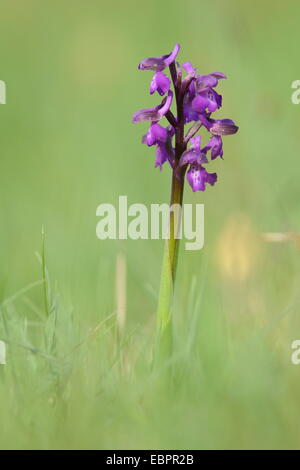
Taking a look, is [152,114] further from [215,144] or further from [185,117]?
[215,144]

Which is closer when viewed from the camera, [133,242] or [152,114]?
[152,114]

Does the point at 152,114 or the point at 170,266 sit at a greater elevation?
the point at 152,114

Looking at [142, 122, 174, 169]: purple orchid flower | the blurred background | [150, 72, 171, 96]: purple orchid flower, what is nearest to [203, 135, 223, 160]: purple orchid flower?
[142, 122, 174, 169]: purple orchid flower

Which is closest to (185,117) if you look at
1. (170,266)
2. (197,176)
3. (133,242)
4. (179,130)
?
(179,130)

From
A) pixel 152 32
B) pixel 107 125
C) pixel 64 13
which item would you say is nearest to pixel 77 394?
pixel 107 125

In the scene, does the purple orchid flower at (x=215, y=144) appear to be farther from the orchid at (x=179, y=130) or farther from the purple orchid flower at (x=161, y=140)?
the purple orchid flower at (x=161, y=140)

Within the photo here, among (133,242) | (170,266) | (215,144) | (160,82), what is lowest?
(170,266)
